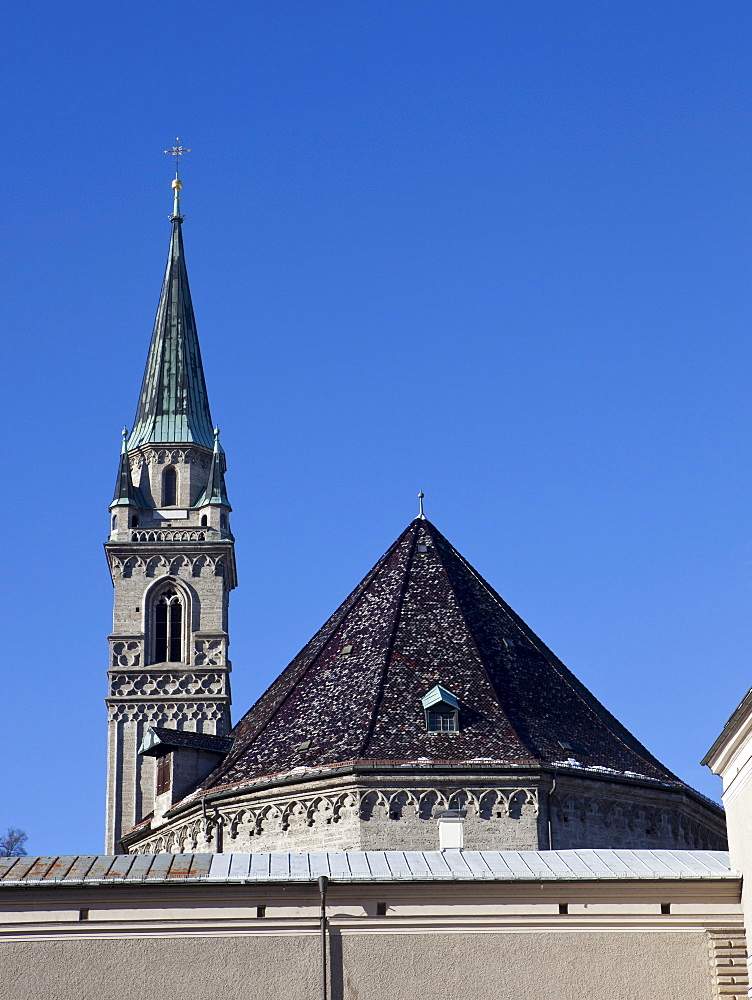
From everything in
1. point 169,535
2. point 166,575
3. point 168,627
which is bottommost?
point 168,627

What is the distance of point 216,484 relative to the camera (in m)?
60.2

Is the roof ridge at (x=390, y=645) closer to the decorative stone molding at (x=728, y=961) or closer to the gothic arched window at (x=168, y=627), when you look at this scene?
the decorative stone molding at (x=728, y=961)

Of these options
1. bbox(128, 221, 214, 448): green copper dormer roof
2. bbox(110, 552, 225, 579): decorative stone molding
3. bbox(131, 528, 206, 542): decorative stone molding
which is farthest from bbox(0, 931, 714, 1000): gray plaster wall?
bbox(128, 221, 214, 448): green copper dormer roof

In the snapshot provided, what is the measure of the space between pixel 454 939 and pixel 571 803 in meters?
10.4

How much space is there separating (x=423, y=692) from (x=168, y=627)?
2421 cm

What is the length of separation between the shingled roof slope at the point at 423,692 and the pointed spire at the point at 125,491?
21.3 metres

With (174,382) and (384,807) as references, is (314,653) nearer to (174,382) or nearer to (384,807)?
(384,807)

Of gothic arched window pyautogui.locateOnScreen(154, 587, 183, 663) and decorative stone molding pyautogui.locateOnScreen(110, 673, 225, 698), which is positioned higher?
gothic arched window pyautogui.locateOnScreen(154, 587, 183, 663)

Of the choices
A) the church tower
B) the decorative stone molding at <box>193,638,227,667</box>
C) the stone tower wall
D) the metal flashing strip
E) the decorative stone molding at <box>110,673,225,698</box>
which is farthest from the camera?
the decorative stone molding at <box>193,638,227,667</box>

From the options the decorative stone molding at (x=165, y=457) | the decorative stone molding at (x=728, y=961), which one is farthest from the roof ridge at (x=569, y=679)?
the decorative stone molding at (x=165, y=457)

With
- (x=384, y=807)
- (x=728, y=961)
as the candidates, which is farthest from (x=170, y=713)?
(x=728, y=961)

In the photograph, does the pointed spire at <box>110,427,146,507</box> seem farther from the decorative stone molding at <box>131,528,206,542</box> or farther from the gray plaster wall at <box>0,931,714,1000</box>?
the gray plaster wall at <box>0,931,714,1000</box>

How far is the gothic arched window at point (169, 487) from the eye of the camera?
198 feet

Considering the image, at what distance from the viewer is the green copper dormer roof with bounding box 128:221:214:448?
61.7m
